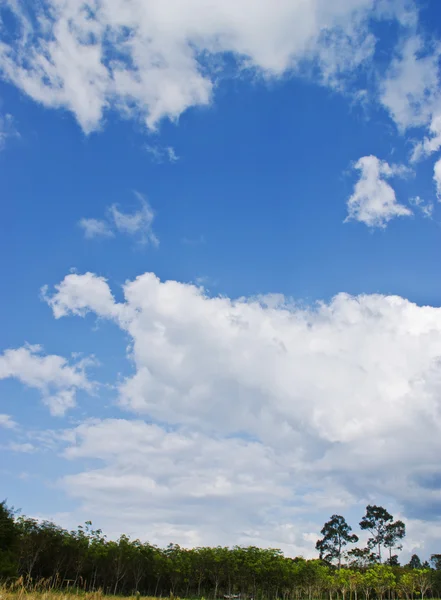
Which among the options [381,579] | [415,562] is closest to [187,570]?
[381,579]

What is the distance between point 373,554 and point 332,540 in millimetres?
8492

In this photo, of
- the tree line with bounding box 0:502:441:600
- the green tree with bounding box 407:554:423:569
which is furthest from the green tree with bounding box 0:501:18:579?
the green tree with bounding box 407:554:423:569

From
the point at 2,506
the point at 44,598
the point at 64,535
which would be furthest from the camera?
the point at 64,535

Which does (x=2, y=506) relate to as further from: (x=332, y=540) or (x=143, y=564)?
(x=332, y=540)

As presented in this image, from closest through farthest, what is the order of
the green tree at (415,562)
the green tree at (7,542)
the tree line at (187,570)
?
the green tree at (7,542)
the tree line at (187,570)
the green tree at (415,562)

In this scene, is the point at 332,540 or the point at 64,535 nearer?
Result: the point at 64,535

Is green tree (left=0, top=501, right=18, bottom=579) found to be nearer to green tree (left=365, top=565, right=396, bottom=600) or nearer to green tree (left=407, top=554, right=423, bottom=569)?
green tree (left=365, top=565, right=396, bottom=600)

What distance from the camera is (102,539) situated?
68625 mm

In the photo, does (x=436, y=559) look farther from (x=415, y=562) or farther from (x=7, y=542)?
(x=7, y=542)

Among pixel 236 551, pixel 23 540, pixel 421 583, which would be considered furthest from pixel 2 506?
pixel 421 583

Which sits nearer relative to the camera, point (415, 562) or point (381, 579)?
point (381, 579)

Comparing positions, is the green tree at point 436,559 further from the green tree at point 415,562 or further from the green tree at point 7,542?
the green tree at point 7,542

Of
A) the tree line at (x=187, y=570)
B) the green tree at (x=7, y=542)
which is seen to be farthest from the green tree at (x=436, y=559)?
the green tree at (x=7, y=542)

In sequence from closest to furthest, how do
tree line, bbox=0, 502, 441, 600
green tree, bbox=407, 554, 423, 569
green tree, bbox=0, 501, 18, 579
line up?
green tree, bbox=0, 501, 18, 579, tree line, bbox=0, 502, 441, 600, green tree, bbox=407, 554, 423, 569
